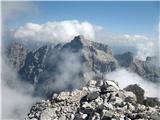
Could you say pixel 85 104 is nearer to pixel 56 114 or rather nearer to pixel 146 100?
pixel 56 114

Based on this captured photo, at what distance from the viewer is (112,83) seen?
56031 millimetres

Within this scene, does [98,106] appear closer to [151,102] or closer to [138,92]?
[151,102]

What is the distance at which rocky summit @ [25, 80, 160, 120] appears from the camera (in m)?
43.7

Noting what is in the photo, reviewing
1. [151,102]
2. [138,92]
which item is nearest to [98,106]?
[151,102]

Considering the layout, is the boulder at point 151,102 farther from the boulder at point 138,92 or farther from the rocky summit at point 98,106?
the boulder at point 138,92

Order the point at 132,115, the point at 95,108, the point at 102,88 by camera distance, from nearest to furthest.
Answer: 1. the point at 132,115
2. the point at 95,108
3. the point at 102,88

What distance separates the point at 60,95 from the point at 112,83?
8411mm

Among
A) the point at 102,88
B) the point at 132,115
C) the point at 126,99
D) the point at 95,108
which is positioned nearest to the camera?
the point at 132,115

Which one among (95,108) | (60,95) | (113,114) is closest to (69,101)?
(60,95)

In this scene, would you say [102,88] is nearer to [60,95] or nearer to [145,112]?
[60,95]

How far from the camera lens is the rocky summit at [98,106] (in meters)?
43.7

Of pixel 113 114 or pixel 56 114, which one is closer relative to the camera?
pixel 113 114

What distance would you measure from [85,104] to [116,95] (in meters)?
5.10

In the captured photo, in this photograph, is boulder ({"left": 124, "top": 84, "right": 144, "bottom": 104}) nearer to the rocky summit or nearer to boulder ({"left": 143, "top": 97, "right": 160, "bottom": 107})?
the rocky summit
